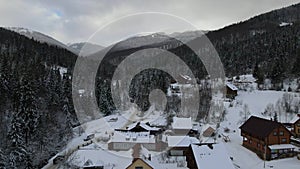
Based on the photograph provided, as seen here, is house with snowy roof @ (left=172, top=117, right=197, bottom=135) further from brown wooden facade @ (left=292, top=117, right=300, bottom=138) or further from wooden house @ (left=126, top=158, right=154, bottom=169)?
wooden house @ (left=126, top=158, right=154, bottom=169)

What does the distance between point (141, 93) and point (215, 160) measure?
3040 cm

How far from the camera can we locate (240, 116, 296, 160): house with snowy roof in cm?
1831

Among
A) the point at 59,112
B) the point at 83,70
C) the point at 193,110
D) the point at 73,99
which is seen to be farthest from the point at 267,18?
the point at 59,112

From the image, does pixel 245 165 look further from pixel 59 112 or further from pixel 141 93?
pixel 141 93

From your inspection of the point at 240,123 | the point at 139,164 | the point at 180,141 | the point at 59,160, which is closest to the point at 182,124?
the point at 180,141

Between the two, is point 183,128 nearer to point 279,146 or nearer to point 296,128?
point 279,146

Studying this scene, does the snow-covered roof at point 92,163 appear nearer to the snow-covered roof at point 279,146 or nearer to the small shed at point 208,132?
the small shed at point 208,132

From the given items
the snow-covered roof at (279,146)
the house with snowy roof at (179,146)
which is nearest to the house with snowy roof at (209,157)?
the house with snowy roof at (179,146)

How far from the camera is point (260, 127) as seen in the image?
20.5m

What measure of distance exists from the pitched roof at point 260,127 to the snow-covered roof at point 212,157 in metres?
4.91

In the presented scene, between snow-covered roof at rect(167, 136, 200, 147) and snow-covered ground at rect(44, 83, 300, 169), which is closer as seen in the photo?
snow-covered ground at rect(44, 83, 300, 169)

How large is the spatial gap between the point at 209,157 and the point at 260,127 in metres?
7.04

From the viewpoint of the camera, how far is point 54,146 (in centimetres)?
2214

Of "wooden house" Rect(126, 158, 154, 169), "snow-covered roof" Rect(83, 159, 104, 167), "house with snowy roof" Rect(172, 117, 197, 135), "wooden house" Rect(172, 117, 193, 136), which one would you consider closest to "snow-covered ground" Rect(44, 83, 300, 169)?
"snow-covered roof" Rect(83, 159, 104, 167)
